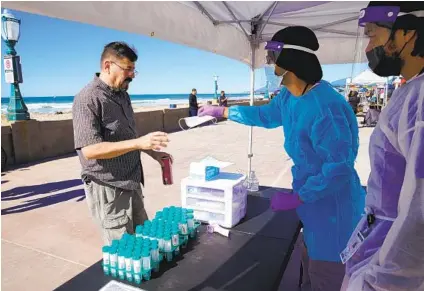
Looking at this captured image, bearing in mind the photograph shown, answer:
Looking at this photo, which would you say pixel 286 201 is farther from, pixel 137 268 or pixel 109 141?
pixel 109 141

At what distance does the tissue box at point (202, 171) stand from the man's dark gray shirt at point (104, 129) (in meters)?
0.37

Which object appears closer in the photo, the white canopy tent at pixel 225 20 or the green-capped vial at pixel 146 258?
the green-capped vial at pixel 146 258

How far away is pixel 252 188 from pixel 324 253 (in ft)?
3.98

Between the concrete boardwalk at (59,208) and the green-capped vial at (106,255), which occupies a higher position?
the green-capped vial at (106,255)

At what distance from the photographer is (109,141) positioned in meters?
1.77

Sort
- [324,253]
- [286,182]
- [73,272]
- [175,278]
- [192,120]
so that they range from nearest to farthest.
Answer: [175,278] < [324,253] < [192,120] < [73,272] < [286,182]

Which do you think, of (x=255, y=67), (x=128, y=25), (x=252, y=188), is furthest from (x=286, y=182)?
(x=128, y=25)

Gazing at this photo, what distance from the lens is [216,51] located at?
3.10 meters

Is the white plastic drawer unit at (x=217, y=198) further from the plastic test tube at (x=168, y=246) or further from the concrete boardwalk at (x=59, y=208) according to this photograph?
the concrete boardwalk at (x=59, y=208)

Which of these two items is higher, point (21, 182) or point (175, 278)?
point (175, 278)

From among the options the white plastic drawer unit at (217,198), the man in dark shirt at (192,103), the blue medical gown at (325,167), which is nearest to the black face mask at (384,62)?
the blue medical gown at (325,167)

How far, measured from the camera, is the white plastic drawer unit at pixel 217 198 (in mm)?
1843

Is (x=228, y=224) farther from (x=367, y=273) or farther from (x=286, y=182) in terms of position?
(x=286, y=182)

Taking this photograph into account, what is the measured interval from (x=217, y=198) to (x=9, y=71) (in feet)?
20.6
